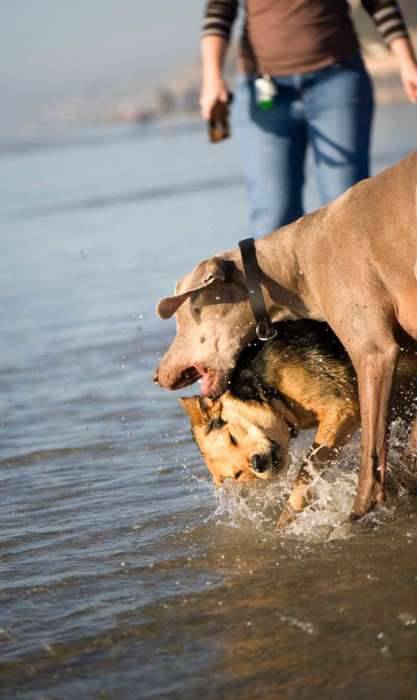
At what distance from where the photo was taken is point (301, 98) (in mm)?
6418

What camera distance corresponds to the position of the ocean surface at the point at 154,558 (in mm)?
3746

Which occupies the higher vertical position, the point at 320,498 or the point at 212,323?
the point at 212,323

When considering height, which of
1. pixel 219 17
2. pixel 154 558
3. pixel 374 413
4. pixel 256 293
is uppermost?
pixel 219 17

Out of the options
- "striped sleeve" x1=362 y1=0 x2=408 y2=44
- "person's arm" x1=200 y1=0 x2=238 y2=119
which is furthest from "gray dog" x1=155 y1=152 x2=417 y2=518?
"striped sleeve" x1=362 y1=0 x2=408 y2=44

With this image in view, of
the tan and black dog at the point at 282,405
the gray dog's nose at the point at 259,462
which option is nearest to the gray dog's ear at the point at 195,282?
the tan and black dog at the point at 282,405

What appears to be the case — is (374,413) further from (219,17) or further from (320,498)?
(219,17)

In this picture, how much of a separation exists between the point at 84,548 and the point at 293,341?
47.8 inches

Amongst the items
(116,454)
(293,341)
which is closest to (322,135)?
(293,341)

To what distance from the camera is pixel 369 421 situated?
4.64 metres

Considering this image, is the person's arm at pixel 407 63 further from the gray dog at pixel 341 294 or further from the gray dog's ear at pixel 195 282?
the gray dog's ear at pixel 195 282

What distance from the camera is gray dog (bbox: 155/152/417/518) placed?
4.59 meters

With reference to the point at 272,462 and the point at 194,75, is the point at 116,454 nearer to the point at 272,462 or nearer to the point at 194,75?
the point at 272,462

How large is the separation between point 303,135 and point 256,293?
173cm

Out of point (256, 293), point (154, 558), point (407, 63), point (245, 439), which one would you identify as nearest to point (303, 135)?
point (407, 63)
